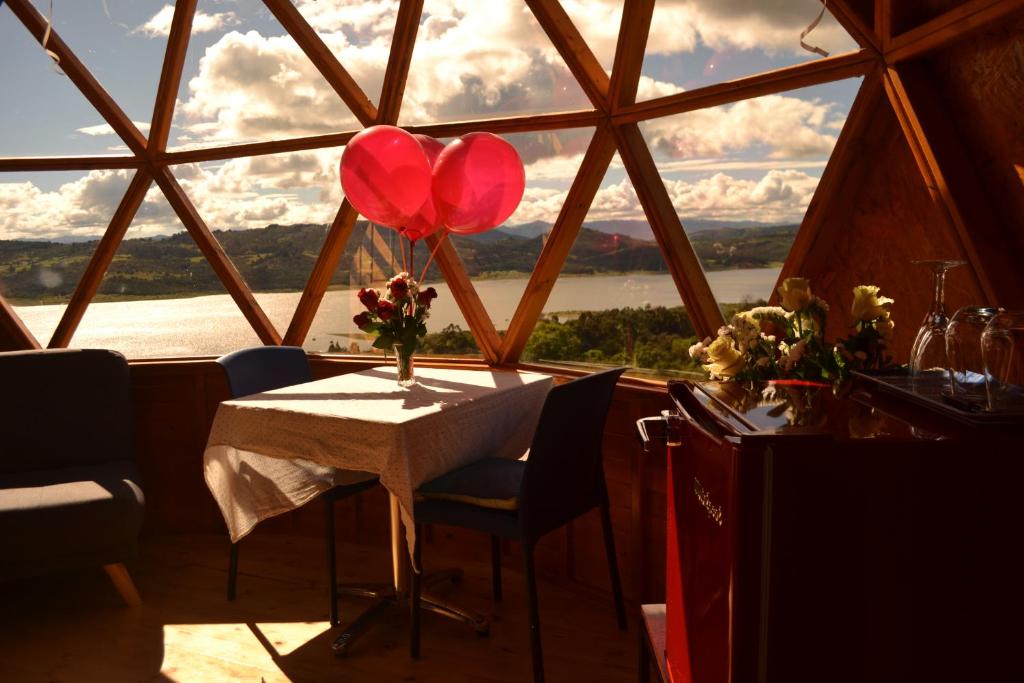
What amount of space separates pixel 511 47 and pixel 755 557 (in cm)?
384

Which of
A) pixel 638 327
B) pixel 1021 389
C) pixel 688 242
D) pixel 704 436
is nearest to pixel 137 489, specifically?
pixel 638 327

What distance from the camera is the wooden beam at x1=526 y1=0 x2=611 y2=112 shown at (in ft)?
13.7

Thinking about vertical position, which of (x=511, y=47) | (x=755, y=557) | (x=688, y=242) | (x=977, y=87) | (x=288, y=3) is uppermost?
(x=288, y=3)

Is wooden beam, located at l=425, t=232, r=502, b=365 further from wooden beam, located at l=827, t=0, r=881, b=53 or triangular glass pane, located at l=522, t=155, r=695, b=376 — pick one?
wooden beam, located at l=827, t=0, r=881, b=53

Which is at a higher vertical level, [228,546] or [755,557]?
[755,557]

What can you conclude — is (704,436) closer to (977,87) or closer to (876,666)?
(876,666)

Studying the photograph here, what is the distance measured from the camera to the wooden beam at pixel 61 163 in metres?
5.39

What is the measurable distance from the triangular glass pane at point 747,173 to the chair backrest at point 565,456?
0.83m

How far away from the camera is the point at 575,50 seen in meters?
4.18

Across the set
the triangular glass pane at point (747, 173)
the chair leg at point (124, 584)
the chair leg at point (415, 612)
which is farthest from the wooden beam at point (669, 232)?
the chair leg at point (124, 584)

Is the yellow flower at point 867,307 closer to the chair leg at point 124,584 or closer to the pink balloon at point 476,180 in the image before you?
the pink balloon at point 476,180

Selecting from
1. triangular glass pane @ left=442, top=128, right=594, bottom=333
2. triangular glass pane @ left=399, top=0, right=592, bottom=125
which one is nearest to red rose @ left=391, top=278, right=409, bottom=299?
triangular glass pane @ left=442, top=128, right=594, bottom=333

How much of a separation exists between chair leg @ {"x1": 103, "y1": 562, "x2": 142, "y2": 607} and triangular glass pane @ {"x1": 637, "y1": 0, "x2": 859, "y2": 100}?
346 centimetres

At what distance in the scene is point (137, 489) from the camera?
417 centimetres
